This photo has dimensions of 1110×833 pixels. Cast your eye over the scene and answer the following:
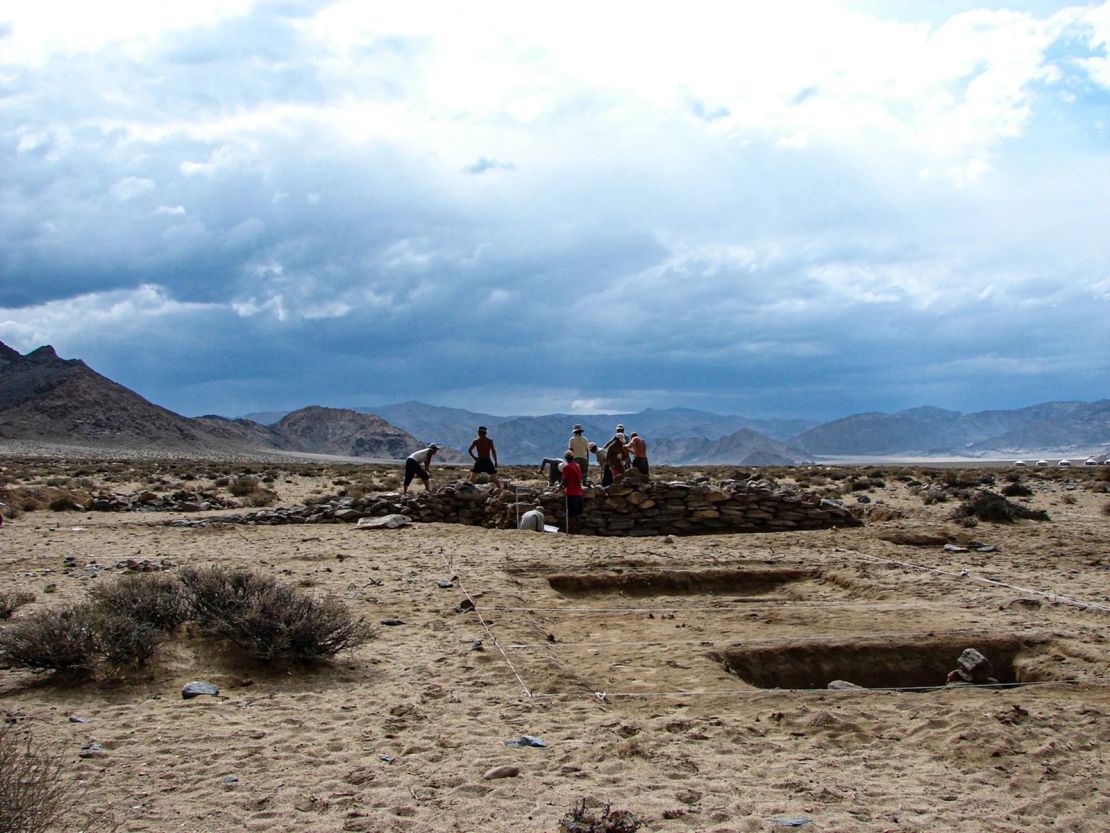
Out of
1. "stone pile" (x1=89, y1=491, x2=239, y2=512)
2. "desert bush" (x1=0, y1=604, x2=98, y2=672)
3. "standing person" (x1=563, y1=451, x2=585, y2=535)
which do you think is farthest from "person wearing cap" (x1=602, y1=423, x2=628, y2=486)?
"desert bush" (x1=0, y1=604, x2=98, y2=672)

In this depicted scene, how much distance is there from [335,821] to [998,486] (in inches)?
1227

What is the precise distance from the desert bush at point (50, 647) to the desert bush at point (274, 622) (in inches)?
40.6

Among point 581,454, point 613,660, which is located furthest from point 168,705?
point 581,454

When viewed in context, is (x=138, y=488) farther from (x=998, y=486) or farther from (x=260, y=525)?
(x=998, y=486)

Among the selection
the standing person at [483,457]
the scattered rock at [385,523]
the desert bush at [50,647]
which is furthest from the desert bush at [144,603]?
the standing person at [483,457]

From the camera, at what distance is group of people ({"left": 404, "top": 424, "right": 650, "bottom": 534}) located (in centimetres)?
1608

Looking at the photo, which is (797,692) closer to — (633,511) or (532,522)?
(532,522)

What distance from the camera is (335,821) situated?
4.27m

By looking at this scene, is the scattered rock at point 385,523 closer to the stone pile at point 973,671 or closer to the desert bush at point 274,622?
the desert bush at point 274,622

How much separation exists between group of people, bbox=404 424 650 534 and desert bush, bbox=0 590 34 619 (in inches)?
349

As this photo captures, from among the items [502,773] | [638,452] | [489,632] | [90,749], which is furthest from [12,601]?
[638,452]

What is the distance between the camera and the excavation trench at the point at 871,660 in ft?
24.3

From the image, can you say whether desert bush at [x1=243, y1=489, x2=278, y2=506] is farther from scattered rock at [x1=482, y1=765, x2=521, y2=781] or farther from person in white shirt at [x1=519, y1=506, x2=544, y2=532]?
scattered rock at [x1=482, y1=765, x2=521, y2=781]

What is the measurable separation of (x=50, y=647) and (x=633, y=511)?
1198 centimetres
